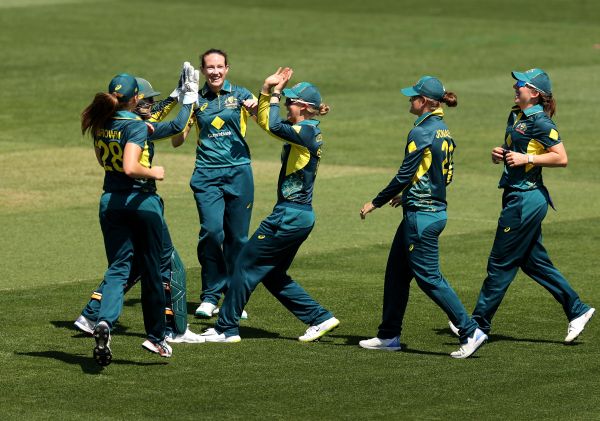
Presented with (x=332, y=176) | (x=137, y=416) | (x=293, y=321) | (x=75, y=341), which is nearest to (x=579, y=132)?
(x=332, y=176)

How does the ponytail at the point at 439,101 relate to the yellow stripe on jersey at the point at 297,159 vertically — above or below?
above

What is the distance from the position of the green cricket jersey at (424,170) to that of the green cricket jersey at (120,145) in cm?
202

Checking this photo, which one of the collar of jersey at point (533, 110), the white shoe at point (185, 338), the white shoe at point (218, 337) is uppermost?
the collar of jersey at point (533, 110)

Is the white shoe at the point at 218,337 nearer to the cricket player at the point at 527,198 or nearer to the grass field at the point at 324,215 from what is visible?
the grass field at the point at 324,215

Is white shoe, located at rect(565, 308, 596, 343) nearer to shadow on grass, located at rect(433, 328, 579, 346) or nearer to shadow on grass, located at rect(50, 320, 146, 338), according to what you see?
shadow on grass, located at rect(433, 328, 579, 346)

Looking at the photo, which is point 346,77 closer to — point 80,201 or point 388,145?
point 388,145

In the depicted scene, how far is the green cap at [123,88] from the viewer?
12.1 meters

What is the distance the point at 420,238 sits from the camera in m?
12.6

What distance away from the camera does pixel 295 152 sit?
42.3 feet

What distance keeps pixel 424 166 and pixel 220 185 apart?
2781 millimetres

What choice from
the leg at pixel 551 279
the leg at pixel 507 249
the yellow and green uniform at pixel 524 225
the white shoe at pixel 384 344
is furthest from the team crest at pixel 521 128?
the white shoe at pixel 384 344

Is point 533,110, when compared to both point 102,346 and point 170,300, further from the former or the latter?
point 102,346

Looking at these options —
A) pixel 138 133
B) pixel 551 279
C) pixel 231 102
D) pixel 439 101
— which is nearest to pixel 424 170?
pixel 439 101

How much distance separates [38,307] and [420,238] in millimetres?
4043
